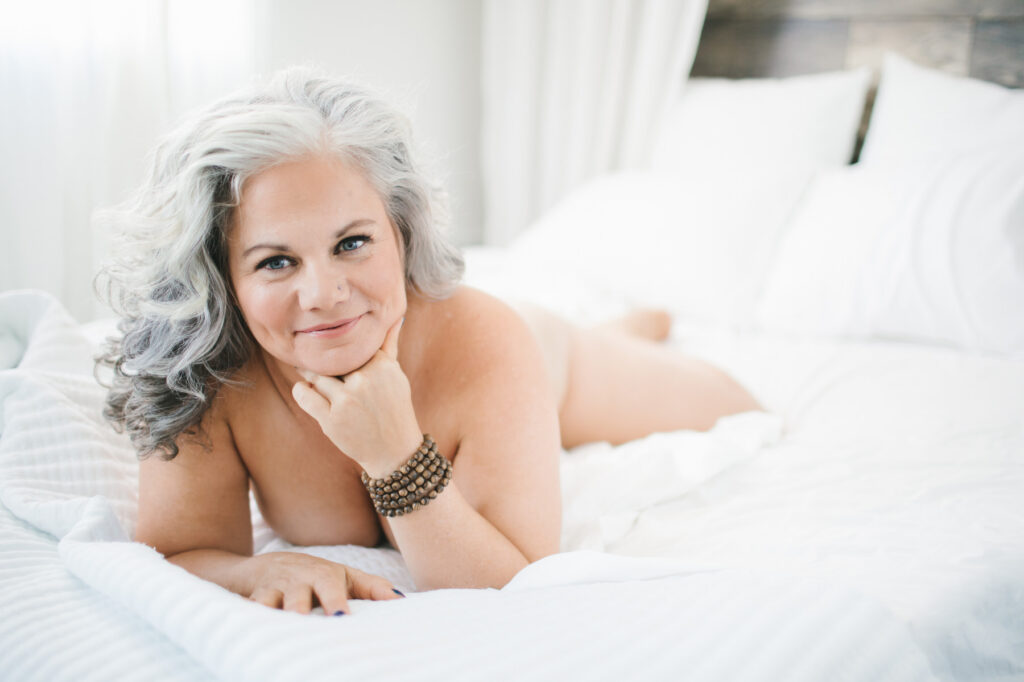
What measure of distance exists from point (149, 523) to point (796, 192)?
1.87 meters

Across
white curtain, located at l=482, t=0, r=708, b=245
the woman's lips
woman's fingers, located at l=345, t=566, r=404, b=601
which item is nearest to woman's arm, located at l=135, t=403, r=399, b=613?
woman's fingers, located at l=345, t=566, r=404, b=601

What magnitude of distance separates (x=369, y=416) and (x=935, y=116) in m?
1.92

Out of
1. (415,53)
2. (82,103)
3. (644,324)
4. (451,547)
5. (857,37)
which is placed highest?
(857,37)

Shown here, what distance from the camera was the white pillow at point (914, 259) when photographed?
1728 millimetres

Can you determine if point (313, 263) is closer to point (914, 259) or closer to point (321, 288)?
point (321, 288)

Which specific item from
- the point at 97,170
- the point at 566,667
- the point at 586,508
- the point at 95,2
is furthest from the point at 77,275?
the point at 566,667

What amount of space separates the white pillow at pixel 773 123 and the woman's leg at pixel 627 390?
1.00 metres

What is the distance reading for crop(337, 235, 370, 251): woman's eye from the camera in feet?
3.10

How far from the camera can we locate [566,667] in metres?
0.67

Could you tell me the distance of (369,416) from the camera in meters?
0.89

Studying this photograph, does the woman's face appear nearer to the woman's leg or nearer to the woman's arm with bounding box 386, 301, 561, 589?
the woman's arm with bounding box 386, 301, 561, 589

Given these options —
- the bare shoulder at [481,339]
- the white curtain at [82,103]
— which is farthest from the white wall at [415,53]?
the bare shoulder at [481,339]

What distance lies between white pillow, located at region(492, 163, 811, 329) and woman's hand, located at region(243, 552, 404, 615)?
3.99 ft

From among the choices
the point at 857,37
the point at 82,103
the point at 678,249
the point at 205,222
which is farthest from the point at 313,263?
the point at 857,37
